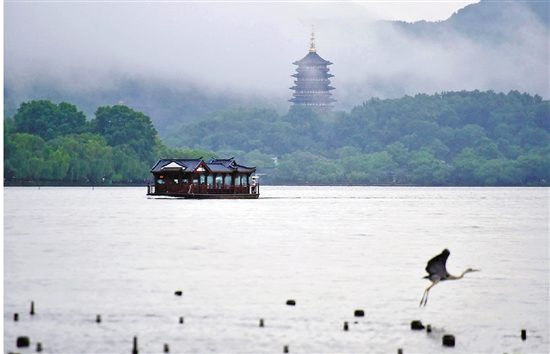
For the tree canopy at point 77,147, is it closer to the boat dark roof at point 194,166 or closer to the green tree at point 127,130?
the green tree at point 127,130

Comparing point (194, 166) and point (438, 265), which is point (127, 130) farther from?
point (438, 265)

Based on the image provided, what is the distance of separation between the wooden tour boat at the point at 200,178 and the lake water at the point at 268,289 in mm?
38248

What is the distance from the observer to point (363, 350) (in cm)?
1814

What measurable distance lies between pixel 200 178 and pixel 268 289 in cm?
6285

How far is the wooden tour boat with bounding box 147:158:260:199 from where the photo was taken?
85938mm

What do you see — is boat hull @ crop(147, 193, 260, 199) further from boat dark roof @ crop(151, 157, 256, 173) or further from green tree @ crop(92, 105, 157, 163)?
green tree @ crop(92, 105, 157, 163)


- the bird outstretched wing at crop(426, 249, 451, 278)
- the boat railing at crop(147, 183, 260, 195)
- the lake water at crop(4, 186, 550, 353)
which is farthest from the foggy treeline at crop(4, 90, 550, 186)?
the bird outstretched wing at crop(426, 249, 451, 278)

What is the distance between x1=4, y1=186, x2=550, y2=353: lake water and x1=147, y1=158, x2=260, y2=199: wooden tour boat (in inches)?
1506

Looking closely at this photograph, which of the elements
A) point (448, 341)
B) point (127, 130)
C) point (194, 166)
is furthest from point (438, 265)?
point (127, 130)

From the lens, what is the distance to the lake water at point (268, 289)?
19.0 meters

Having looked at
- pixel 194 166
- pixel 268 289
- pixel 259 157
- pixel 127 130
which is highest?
pixel 127 130

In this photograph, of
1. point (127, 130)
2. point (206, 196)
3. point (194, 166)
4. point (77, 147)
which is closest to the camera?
point (194, 166)

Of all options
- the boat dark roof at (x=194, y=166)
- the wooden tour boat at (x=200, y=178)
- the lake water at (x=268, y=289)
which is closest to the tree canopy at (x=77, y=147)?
the wooden tour boat at (x=200, y=178)

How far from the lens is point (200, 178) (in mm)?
87625
